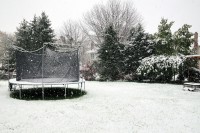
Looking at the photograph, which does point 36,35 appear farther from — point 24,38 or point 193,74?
point 193,74

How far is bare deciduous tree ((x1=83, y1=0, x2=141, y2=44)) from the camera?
3384 centimetres

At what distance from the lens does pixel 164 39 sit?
21.9 meters

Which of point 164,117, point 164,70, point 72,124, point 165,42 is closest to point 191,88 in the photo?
point 164,70

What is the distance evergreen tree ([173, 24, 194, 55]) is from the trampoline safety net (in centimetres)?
1228

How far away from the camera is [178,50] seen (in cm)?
2234

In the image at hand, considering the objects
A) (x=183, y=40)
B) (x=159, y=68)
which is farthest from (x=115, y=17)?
(x=159, y=68)

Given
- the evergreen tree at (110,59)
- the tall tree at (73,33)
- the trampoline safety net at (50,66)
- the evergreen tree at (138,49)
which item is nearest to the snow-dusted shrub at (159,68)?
the evergreen tree at (138,49)

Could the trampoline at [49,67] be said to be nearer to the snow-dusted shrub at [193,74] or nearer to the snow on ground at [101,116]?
the snow on ground at [101,116]

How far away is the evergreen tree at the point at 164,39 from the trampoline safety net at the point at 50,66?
35.7 ft

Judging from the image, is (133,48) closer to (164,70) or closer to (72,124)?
(164,70)

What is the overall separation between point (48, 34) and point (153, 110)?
22722 millimetres

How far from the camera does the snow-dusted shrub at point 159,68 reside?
2011cm

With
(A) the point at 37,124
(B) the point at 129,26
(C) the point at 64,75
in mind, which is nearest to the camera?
(A) the point at 37,124

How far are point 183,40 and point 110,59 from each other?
7422 mm
